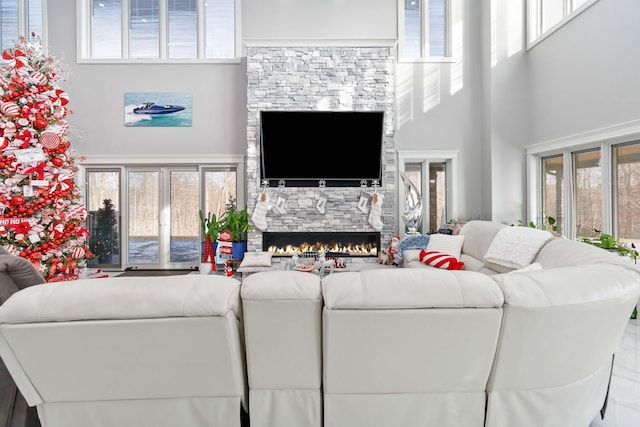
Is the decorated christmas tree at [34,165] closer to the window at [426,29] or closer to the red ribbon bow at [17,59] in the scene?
the red ribbon bow at [17,59]

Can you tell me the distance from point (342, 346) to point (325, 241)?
453 centimetres

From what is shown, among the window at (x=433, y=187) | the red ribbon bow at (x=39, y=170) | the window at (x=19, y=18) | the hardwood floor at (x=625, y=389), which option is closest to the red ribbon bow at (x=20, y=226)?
the red ribbon bow at (x=39, y=170)

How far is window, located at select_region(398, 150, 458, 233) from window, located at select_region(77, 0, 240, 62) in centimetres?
387

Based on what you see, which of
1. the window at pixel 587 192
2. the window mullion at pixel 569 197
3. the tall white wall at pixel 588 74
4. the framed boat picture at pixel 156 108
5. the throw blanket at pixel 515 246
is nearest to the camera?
the throw blanket at pixel 515 246

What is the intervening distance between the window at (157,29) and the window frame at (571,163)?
5.43 meters

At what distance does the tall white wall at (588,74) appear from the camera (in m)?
3.80

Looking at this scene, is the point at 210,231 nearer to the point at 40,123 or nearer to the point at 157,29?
the point at 40,123

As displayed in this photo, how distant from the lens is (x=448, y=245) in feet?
15.0

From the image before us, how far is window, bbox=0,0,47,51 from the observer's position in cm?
609

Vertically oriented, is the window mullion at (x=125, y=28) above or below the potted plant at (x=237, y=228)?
above

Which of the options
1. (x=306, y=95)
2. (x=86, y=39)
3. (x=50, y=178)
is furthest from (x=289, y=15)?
(x=50, y=178)

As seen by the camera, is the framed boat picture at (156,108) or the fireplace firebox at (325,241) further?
the framed boat picture at (156,108)

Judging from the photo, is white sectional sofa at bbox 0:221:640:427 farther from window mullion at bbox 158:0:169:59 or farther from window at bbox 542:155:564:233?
window mullion at bbox 158:0:169:59

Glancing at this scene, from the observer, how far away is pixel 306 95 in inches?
221
